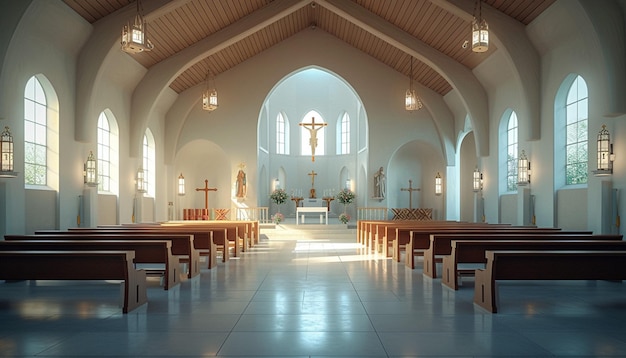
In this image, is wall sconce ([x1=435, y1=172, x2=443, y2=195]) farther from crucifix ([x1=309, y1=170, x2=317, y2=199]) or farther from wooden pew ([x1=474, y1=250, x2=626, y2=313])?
wooden pew ([x1=474, y1=250, x2=626, y2=313])

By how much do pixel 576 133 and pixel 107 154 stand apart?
536 inches

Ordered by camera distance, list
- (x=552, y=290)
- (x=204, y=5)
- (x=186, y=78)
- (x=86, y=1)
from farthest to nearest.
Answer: (x=186, y=78) < (x=204, y=5) < (x=86, y=1) < (x=552, y=290)

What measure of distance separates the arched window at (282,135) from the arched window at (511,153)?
46.8ft

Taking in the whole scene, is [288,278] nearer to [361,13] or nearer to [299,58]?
[361,13]

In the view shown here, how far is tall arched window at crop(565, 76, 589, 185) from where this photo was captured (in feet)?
42.2

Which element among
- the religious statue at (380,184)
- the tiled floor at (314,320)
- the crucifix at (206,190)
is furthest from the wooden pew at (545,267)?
the crucifix at (206,190)

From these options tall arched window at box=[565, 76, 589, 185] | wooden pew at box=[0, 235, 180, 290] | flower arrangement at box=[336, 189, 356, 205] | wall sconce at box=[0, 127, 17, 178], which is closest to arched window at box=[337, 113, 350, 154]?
flower arrangement at box=[336, 189, 356, 205]

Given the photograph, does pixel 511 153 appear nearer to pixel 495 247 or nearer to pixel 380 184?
pixel 380 184

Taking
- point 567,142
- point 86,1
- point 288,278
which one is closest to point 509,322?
point 288,278

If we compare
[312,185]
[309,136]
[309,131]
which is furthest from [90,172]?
[309,136]

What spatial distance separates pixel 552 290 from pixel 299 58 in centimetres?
1682

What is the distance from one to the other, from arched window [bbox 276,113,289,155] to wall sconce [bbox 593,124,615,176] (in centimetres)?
1963

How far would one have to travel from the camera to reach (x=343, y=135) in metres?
30.1

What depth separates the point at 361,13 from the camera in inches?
707
